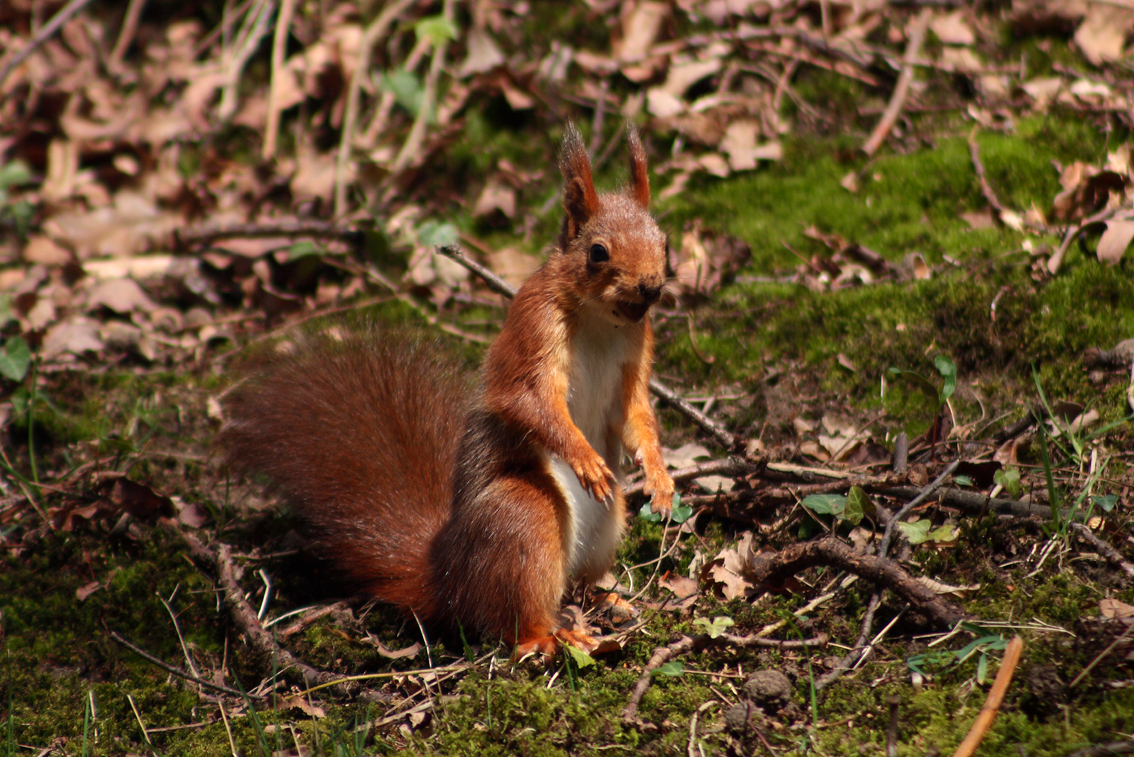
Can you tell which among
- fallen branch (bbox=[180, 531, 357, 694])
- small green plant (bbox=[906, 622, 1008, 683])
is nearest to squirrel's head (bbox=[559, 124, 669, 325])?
small green plant (bbox=[906, 622, 1008, 683])

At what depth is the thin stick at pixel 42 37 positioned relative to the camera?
6676 mm

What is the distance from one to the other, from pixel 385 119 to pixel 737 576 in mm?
4412

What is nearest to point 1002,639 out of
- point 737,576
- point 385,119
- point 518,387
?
point 737,576

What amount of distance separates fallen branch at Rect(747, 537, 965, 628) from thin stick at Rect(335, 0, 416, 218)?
12.2 ft

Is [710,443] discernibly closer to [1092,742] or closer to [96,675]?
[1092,742]

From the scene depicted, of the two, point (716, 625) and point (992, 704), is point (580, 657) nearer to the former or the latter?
point (716, 625)

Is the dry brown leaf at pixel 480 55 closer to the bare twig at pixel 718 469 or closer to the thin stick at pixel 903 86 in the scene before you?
the thin stick at pixel 903 86

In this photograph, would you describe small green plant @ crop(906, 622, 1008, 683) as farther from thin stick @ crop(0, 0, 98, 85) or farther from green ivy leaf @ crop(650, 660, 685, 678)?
thin stick @ crop(0, 0, 98, 85)

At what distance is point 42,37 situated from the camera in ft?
22.0

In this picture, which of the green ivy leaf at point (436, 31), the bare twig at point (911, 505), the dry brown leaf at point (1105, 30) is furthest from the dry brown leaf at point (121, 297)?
the dry brown leaf at point (1105, 30)

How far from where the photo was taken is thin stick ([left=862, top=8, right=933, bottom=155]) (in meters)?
5.07

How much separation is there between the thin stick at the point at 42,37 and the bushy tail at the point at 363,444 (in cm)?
460

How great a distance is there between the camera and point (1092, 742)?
2.07 metres

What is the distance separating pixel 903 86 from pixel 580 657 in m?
4.02
